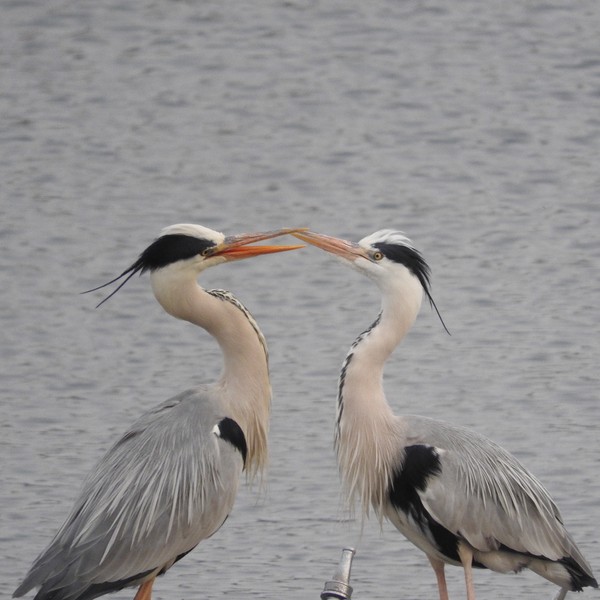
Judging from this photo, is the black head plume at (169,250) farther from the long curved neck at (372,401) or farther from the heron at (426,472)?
the long curved neck at (372,401)

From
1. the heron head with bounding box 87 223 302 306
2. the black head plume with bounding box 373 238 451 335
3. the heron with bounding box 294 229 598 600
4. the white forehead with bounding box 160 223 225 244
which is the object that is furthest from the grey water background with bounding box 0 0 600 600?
the white forehead with bounding box 160 223 225 244

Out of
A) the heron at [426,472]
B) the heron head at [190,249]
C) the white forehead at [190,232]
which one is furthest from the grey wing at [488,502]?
the white forehead at [190,232]

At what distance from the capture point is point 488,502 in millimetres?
7691

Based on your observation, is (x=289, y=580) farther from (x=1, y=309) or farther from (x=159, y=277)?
(x=1, y=309)

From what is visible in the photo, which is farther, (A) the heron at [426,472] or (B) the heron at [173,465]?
(A) the heron at [426,472]

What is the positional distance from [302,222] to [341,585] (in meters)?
7.48

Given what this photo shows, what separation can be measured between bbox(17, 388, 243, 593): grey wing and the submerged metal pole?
0.85 m

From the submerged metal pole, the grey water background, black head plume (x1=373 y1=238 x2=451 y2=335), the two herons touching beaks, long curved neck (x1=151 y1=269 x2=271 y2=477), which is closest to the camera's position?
the submerged metal pole

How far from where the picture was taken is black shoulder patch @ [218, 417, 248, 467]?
7.72 m

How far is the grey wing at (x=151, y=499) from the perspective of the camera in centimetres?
739

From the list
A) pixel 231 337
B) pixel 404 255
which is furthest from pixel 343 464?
pixel 404 255

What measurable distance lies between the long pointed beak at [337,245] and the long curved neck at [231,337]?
49 centimetres

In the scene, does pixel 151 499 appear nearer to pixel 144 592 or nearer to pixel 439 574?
pixel 144 592

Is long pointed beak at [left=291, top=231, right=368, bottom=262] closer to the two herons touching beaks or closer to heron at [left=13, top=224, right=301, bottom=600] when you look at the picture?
the two herons touching beaks
